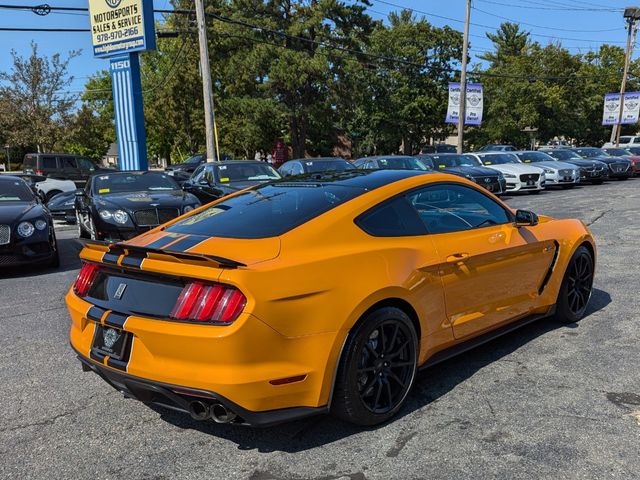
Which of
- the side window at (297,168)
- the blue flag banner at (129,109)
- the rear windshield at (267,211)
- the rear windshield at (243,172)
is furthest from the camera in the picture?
the blue flag banner at (129,109)

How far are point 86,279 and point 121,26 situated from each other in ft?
55.1

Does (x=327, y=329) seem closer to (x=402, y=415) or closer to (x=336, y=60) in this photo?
(x=402, y=415)

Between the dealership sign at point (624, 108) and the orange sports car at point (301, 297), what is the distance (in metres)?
37.0

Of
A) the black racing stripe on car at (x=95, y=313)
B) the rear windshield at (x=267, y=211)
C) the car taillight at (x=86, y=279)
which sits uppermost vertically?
the rear windshield at (x=267, y=211)

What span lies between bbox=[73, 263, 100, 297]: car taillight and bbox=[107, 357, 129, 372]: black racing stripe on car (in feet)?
1.90

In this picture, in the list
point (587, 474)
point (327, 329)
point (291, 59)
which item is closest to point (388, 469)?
point (327, 329)

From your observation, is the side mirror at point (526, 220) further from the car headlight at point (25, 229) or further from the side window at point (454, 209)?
the car headlight at point (25, 229)

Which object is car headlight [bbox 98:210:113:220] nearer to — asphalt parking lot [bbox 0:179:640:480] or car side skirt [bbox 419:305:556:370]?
asphalt parking lot [bbox 0:179:640:480]

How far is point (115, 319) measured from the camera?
2.98 m

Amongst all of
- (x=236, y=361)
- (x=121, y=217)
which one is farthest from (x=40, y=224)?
(x=236, y=361)

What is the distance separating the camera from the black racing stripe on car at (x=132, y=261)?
3.03m

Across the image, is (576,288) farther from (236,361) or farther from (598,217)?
(598,217)

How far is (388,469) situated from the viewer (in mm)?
2828

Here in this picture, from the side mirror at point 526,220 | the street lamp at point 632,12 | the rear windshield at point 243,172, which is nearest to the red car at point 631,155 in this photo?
the street lamp at point 632,12
